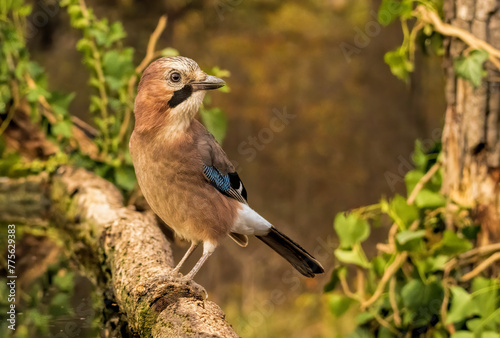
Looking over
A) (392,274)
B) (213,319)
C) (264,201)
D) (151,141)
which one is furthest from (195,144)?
(264,201)

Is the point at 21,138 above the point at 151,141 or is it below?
below

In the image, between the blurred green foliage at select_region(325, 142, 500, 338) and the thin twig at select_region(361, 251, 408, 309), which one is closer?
the blurred green foliage at select_region(325, 142, 500, 338)

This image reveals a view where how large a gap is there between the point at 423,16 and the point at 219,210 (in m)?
1.18

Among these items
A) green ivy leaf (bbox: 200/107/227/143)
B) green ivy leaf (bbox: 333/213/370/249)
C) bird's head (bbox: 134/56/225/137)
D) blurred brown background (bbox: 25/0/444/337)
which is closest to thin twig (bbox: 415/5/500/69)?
green ivy leaf (bbox: 333/213/370/249)

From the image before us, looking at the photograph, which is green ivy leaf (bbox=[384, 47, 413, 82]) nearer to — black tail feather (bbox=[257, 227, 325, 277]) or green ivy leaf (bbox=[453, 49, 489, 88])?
green ivy leaf (bbox=[453, 49, 489, 88])

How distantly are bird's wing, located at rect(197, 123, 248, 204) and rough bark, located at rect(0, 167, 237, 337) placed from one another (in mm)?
271

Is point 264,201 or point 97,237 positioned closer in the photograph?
point 97,237

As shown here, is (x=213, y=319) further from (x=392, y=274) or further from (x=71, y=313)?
(x=392, y=274)

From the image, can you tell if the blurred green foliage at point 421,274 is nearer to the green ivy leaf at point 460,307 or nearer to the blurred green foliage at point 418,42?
the green ivy leaf at point 460,307

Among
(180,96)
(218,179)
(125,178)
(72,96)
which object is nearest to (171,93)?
(180,96)

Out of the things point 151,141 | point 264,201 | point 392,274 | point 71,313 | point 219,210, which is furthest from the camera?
point 264,201

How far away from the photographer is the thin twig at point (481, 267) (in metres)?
2.30

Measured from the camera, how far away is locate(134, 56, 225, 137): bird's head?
1.48 m

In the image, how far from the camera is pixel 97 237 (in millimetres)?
2307
